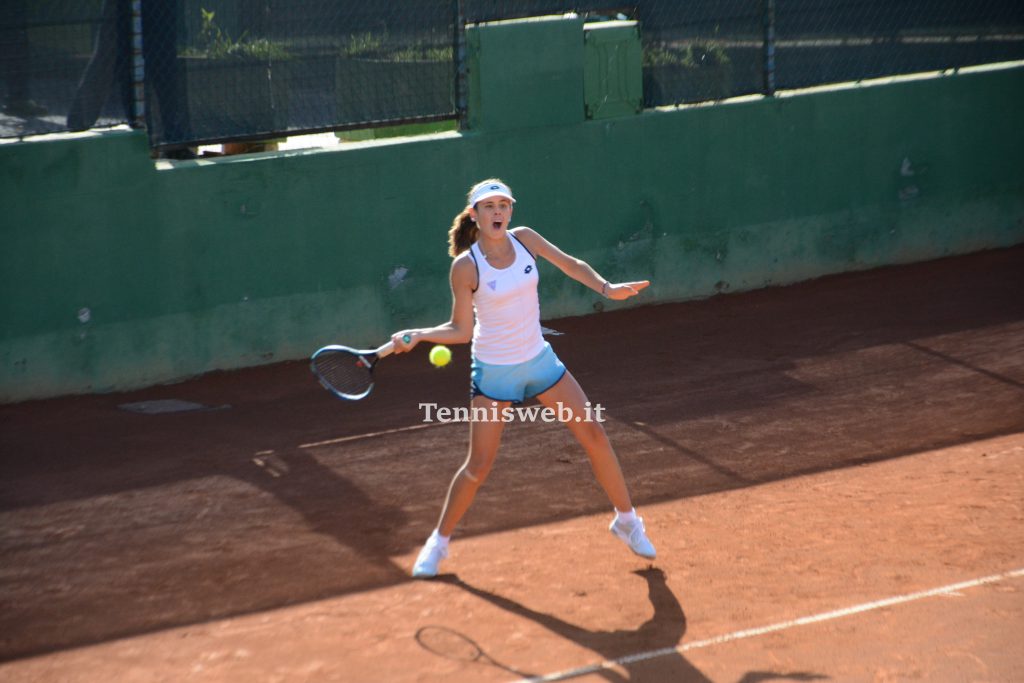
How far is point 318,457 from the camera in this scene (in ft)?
27.9

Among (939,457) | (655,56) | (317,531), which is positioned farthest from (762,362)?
(317,531)

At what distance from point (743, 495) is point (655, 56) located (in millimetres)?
5800

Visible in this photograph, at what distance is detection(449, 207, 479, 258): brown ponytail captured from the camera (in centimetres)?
650

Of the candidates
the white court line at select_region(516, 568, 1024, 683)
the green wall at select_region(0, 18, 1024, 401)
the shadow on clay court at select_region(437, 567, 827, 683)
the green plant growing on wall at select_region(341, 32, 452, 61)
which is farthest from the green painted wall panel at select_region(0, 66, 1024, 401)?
the white court line at select_region(516, 568, 1024, 683)

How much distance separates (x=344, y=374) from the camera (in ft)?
22.5

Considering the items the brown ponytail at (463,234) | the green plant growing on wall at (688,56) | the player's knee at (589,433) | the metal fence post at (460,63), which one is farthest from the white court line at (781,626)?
the green plant growing on wall at (688,56)

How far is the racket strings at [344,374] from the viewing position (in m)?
6.74

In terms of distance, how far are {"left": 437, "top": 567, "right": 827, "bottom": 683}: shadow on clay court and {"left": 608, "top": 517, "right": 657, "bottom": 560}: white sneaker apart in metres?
0.13

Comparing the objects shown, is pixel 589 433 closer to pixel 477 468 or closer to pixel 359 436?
pixel 477 468

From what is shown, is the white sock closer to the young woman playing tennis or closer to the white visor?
the young woman playing tennis

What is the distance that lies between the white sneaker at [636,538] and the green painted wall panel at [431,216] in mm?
4839

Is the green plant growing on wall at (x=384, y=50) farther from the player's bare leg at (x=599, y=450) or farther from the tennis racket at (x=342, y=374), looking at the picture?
the player's bare leg at (x=599, y=450)

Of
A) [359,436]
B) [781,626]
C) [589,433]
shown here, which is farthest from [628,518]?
[359,436]

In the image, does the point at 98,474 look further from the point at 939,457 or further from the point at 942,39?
the point at 942,39
